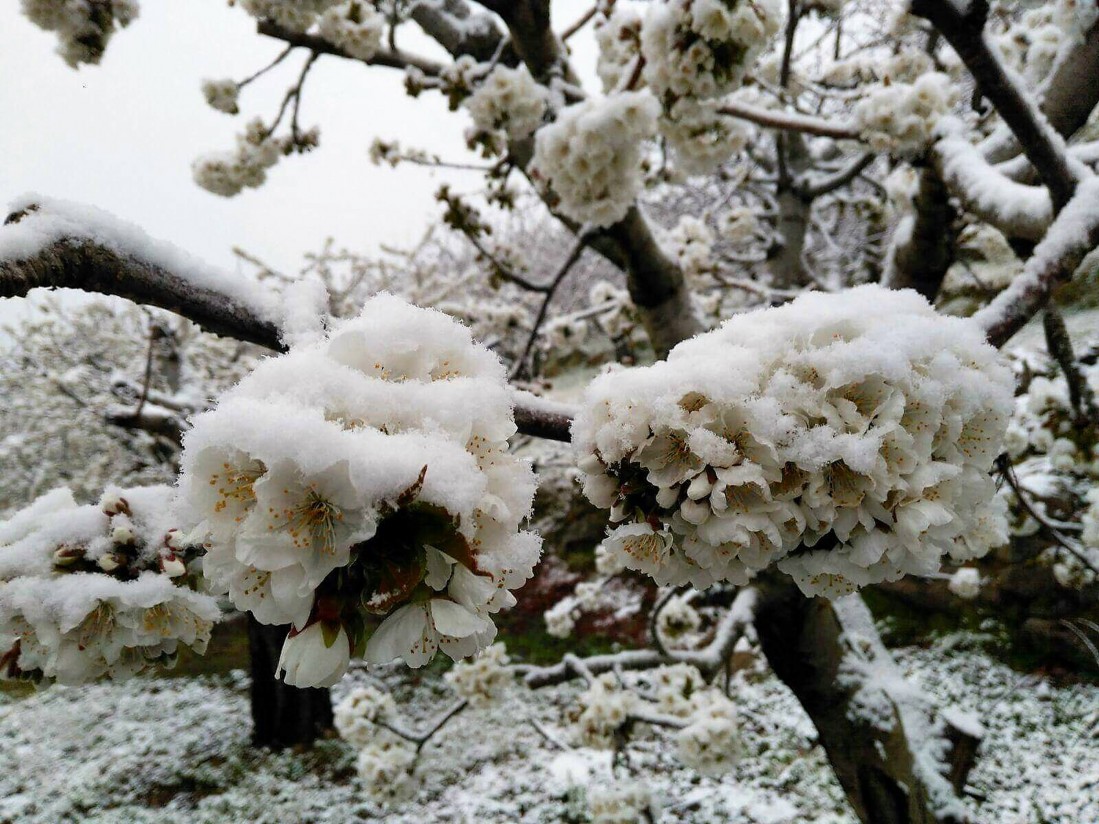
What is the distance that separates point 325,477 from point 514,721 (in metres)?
5.78

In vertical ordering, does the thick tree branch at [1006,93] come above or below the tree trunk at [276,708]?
above

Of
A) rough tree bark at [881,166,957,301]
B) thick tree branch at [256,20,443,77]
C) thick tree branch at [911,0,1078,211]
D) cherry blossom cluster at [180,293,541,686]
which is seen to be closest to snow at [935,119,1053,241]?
thick tree branch at [911,0,1078,211]

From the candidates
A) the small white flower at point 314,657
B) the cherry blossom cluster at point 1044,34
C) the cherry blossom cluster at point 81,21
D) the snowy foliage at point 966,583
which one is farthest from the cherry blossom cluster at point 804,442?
the snowy foliage at point 966,583

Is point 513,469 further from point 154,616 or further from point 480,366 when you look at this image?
point 154,616

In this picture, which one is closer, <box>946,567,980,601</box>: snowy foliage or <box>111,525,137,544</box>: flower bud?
<box>111,525,137,544</box>: flower bud

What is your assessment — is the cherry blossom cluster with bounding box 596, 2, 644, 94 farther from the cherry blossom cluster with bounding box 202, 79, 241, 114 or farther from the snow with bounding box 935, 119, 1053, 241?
the cherry blossom cluster with bounding box 202, 79, 241, 114

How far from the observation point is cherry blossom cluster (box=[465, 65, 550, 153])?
246cm

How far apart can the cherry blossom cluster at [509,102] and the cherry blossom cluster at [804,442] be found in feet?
6.74

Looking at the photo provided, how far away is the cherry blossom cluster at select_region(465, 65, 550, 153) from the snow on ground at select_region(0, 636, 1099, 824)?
3403 mm

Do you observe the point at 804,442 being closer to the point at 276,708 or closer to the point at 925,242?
the point at 925,242

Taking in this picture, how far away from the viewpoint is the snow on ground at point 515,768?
3.84 m

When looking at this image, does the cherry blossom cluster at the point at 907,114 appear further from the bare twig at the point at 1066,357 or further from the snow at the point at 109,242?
the snow at the point at 109,242

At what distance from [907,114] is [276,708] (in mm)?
6476


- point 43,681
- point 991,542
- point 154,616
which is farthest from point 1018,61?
point 43,681
